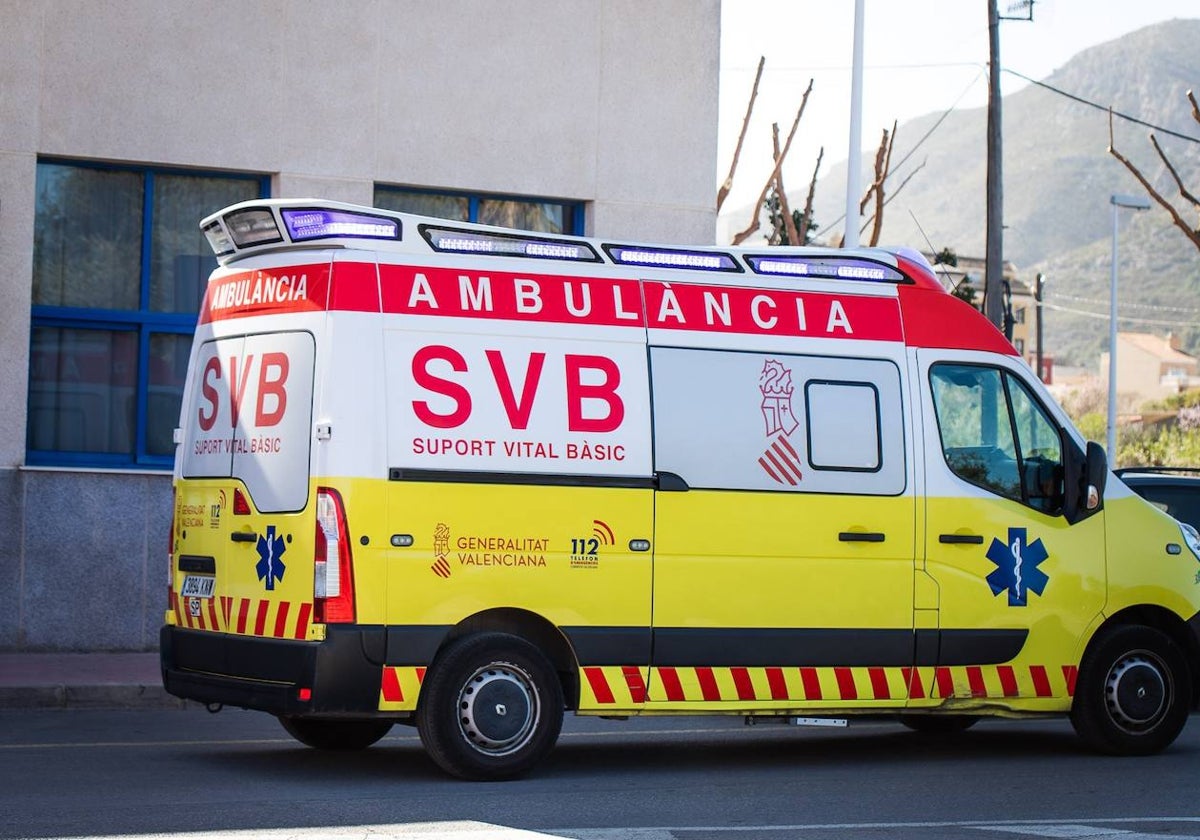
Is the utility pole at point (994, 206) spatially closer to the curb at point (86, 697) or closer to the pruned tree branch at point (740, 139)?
the pruned tree branch at point (740, 139)

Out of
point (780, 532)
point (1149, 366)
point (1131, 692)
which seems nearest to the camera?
point (780, 532)

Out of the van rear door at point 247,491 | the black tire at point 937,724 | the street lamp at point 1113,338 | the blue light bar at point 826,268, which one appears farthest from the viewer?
the street lamp at point 1113,338

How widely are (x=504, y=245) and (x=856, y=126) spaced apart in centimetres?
983

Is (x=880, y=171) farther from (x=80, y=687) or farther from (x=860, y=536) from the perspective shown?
(x=860, y=536)

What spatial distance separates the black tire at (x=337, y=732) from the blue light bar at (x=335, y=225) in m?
2.75

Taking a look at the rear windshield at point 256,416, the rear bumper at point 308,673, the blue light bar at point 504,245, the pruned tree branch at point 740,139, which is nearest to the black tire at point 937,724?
the blue light bar at point 504,245

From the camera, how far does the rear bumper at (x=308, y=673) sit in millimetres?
8273

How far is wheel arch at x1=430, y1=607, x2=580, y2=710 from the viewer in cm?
869

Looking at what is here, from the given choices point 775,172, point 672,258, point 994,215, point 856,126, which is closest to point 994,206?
point 994,215

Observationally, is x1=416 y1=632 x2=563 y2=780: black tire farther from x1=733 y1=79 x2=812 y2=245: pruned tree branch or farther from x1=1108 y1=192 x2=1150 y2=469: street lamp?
x1=1108 y1=192 x2=1150 y2=469: street lamp

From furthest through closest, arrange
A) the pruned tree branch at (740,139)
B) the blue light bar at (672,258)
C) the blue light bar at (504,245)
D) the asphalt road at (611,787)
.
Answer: the pruned tree branch at (740,139) → the blue light bar at (672,258) → the blue light bar at (504,245) → the asphalt road at (611,787)

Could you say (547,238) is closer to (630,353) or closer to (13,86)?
(630,353)

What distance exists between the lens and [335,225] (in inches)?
340

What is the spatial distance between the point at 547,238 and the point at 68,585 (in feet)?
24.2
